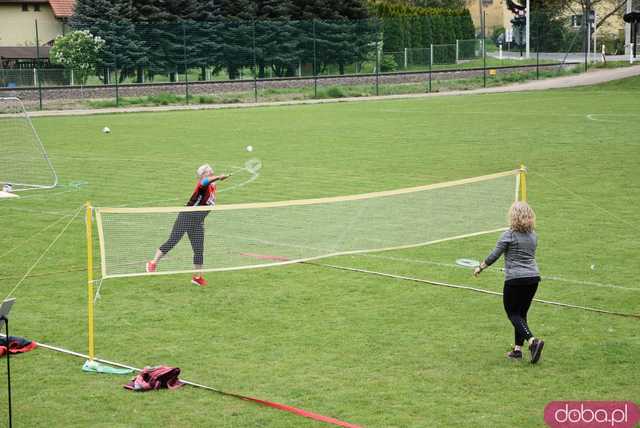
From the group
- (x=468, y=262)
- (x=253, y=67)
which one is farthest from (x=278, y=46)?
(x=468, y=262)

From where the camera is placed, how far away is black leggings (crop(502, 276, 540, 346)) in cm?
1124

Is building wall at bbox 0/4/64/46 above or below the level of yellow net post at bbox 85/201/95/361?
above

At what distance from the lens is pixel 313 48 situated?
6159cm

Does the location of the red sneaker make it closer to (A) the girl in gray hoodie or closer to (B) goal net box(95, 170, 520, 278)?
(B) goal net box(95, 170, 520, 278)

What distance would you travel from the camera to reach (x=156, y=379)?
1062cm

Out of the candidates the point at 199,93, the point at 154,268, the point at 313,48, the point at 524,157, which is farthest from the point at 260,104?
the point at 154,268

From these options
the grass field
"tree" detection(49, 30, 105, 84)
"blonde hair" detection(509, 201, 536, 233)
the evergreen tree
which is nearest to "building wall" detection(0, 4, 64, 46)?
"tree" detection(49, 30, 105, 84)

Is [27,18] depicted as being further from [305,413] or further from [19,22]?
[305,413]

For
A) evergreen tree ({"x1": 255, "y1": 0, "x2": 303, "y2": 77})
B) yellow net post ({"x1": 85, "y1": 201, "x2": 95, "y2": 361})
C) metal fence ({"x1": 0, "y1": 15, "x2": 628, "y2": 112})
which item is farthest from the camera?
evergreen tree ({"x1": 255, "y1": 0, "x2": 303, "y2": 77})

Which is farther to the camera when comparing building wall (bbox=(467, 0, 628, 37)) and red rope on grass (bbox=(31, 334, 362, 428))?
building wall (bbox=(467, 0, 628, 37))

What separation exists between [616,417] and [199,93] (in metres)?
49.0

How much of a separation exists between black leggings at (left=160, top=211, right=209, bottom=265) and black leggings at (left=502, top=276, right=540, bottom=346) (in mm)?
4932

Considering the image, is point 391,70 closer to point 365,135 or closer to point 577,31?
point 577,31

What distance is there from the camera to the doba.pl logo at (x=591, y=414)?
9555mm
